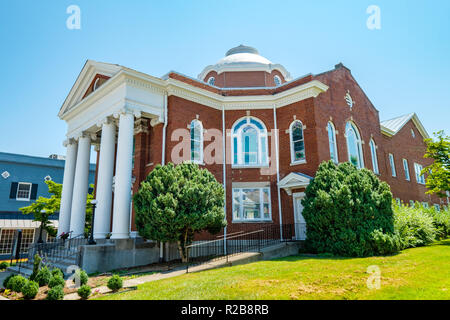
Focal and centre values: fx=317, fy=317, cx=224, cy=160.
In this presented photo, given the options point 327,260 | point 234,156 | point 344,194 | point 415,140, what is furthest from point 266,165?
point 415,140

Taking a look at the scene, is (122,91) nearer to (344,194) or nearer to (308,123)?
(308,123)

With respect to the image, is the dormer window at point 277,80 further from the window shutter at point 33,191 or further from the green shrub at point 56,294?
the window shutter at point 33,191

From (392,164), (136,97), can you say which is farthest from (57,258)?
(392,164)

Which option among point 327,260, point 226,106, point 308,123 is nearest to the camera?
point 327,260

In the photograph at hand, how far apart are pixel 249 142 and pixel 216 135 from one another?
2.07 m

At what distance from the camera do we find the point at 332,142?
1886cm

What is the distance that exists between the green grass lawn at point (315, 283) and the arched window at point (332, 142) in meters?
8.19

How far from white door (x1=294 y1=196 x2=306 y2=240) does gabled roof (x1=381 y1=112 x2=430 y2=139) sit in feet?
46.7

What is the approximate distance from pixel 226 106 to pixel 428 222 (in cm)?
1305

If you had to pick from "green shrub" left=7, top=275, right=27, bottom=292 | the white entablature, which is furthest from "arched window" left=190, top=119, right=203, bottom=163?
"green shrub" left=7, top=275, right=27, bottom=292

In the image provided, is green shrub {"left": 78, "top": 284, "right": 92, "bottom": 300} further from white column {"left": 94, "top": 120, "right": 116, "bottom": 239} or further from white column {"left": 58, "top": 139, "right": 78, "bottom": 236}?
white column {"left": 58, "top": 139, "right": 78, "bottom": 236}

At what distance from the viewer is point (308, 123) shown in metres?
17.8

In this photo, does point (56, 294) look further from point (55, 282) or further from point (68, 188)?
point (68, 188)
